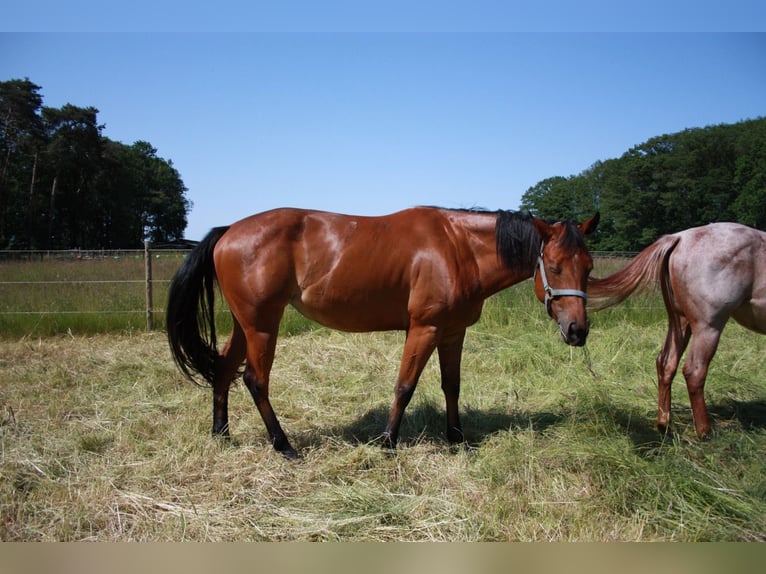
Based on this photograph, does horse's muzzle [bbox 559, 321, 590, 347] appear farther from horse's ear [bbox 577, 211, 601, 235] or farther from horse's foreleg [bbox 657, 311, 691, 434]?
horse's foreleg [bbox 657, 311, 691, 434]

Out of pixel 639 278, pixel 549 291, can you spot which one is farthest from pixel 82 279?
pixel 639 278

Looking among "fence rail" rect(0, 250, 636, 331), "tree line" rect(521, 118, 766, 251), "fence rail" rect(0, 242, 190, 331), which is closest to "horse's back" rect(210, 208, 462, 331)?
"fence rail" rect(0, 250, 636, 331)

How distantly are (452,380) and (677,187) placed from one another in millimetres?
26303

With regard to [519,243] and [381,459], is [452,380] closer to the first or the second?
[381,459]

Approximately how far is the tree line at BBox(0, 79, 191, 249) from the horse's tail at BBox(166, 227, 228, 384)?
24.4 ft

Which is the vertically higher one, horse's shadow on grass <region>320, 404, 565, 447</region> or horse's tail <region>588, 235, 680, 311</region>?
horse's tail <region>588, 235, 680, 311</region>

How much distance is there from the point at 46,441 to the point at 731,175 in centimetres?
2710

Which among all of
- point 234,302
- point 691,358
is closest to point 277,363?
point 234,302

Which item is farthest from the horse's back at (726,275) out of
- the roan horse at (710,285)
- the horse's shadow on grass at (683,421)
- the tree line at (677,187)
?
the tree line at (677,187)

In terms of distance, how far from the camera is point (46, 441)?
3266 millimetres

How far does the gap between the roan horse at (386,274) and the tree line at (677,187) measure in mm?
14729

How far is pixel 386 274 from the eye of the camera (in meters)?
3.28

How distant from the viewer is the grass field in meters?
2.31

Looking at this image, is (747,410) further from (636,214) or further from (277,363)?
(636,214)
